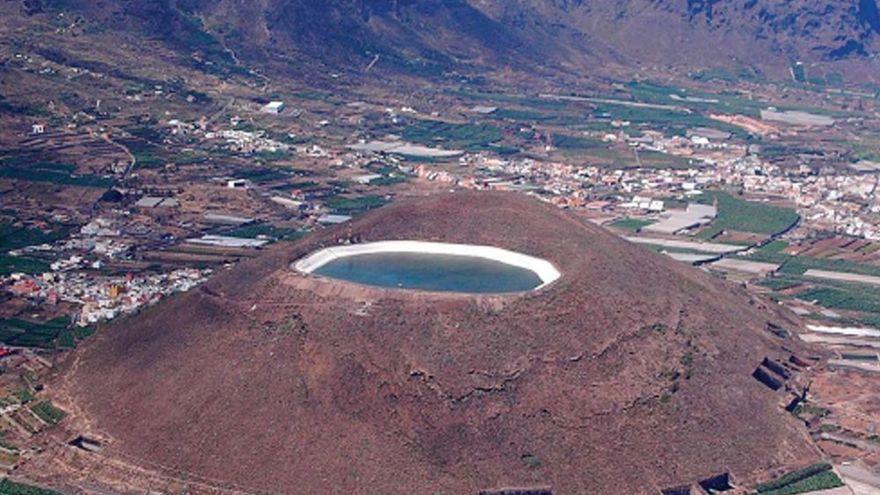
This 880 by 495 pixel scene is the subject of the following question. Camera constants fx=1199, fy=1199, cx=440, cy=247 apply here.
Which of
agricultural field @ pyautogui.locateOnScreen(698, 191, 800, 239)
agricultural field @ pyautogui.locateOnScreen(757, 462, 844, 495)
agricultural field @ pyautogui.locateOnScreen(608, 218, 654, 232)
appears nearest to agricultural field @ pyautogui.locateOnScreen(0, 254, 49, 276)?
agricultural field @ pyautogui.locateOnScreen(608, 218, 654, 232)

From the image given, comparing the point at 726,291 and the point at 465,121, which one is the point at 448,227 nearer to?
the point at 726,291

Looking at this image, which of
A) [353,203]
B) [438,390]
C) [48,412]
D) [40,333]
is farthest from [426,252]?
[353,203]

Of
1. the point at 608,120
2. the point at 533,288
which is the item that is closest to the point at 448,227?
the point at 533,288

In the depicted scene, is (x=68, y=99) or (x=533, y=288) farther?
(x=68, y=99)

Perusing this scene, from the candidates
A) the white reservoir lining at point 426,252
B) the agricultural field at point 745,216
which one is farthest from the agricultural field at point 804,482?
the agricultural field at point 745,216

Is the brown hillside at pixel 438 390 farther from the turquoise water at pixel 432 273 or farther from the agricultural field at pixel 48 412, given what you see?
the turquoise water at pixel 432 273

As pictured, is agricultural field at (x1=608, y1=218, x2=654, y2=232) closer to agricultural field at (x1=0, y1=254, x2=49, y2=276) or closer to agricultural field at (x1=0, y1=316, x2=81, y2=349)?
agricultural field at (x1=0, y1=254, x2=49, y2=276)
